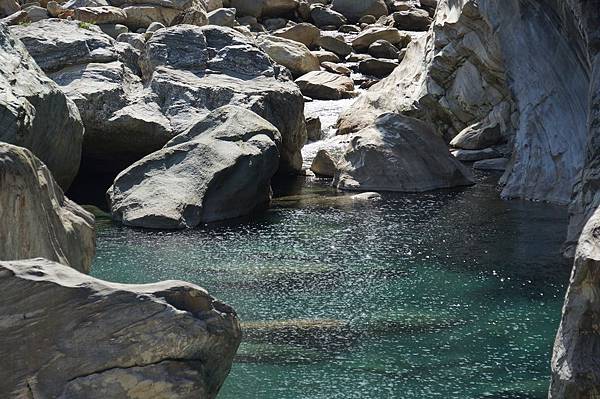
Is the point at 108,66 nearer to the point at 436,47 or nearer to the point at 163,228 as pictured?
the point at 163,228

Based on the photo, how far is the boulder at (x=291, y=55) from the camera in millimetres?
32094

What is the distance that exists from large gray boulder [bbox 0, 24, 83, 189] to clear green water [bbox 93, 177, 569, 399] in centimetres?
157

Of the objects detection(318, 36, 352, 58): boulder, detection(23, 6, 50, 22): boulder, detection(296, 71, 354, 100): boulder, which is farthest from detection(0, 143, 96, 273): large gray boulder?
detection(318, 36, 352, 58): boulder

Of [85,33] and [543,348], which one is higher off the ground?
[85,33]

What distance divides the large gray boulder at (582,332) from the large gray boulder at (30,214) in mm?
4433

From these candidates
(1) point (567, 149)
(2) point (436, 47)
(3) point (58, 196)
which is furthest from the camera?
(2) point (436, 47)

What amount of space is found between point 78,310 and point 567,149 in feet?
44.6

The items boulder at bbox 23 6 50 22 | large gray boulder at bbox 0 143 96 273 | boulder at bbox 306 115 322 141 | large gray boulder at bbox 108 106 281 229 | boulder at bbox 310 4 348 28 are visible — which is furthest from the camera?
boulder at bbox 310 4 348 28

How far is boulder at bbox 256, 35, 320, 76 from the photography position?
32094mm

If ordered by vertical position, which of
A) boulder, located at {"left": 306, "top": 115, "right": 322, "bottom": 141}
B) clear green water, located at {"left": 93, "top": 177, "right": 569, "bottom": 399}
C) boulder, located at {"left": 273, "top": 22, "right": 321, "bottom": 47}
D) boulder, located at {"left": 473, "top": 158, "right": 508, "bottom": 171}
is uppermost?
boulder, located at {"left": 273, "top": 22, "right": 321, "bottom": 47}

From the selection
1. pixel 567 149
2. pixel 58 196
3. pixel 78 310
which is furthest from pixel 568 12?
pixel 78 310

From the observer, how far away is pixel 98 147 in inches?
827

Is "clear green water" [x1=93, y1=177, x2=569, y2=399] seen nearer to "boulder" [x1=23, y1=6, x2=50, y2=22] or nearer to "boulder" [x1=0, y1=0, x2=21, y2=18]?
"boulder" [x1=23, y1=6, x2=50, y2=22]

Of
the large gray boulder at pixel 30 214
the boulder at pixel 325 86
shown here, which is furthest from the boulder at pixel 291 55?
the large gray boulder at pixel 30 214
